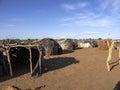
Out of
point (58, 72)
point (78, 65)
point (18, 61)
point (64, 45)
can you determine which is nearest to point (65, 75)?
point (58, 72)

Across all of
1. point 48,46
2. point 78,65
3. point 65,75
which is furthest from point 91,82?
point 48,46

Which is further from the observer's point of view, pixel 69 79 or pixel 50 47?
pixel 50 47

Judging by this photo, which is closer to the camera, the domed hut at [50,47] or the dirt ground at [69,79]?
the dirt ground at [69,79]

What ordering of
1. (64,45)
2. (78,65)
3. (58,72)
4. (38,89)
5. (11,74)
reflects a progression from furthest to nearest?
1. (64,45)
2. (78,65)
3. (58,72)
4. (11,74)
5. (38,89)

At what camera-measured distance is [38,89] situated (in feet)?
42.0

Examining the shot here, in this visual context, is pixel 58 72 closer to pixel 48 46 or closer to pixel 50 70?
pixel 50 70

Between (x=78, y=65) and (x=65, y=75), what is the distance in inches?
148

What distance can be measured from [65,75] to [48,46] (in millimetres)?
12988

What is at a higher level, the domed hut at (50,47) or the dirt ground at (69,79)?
the domed hut at (50,47)

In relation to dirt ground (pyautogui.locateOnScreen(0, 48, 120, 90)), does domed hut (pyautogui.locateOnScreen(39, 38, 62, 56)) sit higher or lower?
higher

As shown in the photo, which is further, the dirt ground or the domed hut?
the domed hut

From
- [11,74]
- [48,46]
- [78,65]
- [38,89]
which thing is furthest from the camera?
[48,46]

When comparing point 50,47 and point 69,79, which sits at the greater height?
point 50,47

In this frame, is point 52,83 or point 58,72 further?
point 58,72
